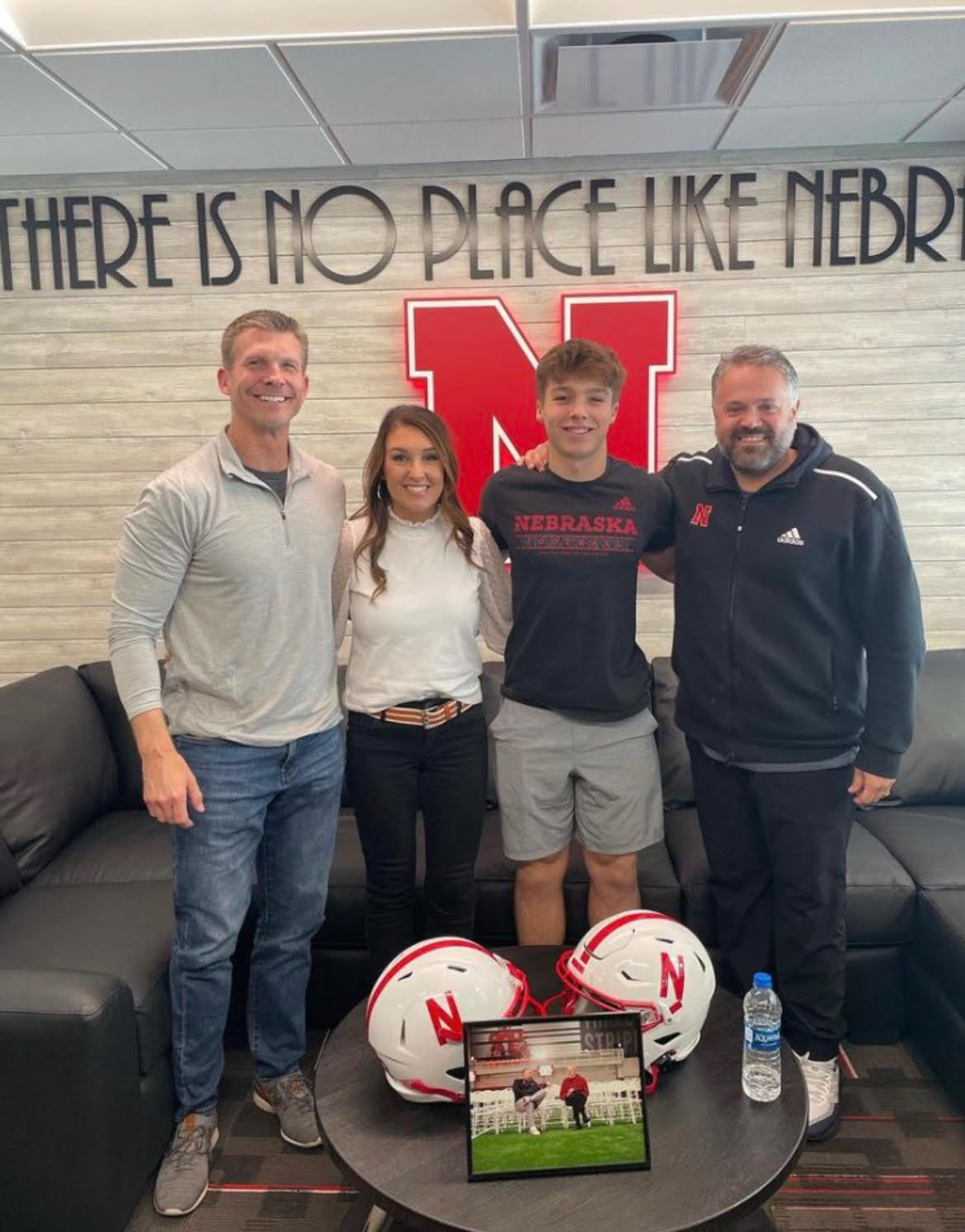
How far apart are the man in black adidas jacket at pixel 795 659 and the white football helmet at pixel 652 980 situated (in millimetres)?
571

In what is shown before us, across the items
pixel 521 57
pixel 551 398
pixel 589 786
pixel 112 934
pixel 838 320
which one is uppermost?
pixel 521 57

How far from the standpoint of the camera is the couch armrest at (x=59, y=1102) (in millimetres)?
1626

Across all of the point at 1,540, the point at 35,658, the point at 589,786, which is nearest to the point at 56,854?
the point at 35,658

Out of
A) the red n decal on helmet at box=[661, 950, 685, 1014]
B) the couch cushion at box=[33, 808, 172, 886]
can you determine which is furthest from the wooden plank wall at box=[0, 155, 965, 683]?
the red n decal on helmet at box=[661, 950, 685, 1014]

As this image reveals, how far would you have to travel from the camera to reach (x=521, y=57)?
2.25m

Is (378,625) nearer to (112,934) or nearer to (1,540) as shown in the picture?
(112,934)

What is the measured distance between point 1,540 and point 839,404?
278cm

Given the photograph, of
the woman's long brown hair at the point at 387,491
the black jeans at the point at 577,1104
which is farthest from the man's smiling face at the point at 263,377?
the black jeans at the point at 577,1104

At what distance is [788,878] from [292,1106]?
1.13 meters

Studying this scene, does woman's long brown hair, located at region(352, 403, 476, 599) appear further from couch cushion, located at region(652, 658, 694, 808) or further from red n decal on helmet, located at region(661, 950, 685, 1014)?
couch cushion, located at region(652, 658, 694, 808)

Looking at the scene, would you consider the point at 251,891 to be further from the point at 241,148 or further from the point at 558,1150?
the point at 241,148

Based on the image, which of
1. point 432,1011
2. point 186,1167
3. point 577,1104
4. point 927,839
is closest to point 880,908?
point 927,839

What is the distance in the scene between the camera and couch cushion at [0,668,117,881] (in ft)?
7.93

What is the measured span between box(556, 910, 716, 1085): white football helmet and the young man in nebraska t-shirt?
59 centimetres
